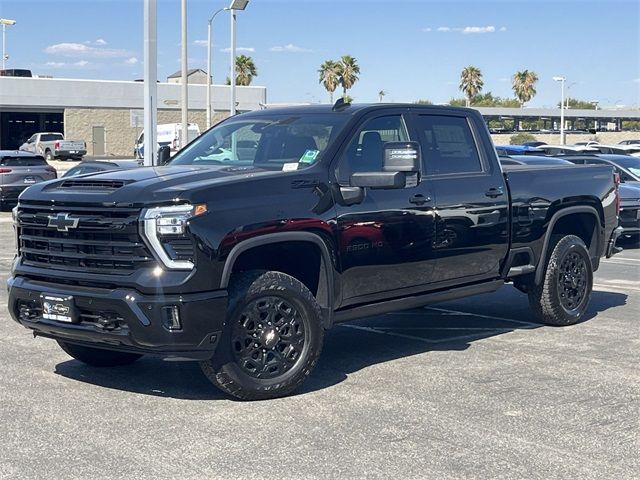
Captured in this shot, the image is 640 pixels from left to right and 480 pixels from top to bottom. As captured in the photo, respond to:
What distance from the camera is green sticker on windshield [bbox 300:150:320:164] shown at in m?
6.77

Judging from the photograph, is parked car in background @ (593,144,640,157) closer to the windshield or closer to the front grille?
the windshield

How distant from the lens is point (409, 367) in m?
7.13

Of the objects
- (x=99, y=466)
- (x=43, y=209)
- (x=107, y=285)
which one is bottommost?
(x=99, y=466)

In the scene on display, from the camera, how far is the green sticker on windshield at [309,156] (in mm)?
6770

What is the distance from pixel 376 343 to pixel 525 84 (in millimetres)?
94445

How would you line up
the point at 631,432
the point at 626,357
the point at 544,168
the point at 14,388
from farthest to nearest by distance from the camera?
1. the point at 544,168
2. the point at 626,357
3. the point at 14,388
4. the point at 631,432

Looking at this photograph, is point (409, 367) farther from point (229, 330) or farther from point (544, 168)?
point (544, 168)

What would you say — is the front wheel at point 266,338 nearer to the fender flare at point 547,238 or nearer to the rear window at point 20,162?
the fender flare at point 547,238

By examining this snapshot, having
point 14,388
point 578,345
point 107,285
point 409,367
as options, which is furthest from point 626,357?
point 14,388

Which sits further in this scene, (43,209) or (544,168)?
(544,168)

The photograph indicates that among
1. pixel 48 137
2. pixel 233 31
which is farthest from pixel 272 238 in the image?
pixel 48 137

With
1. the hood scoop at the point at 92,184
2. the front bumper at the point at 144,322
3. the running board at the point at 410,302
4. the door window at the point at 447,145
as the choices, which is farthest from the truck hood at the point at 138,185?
the door window at the point at 447,145

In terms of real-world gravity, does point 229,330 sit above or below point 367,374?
above

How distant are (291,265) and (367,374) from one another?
1.03 meters
